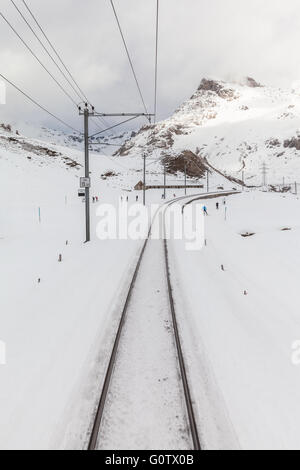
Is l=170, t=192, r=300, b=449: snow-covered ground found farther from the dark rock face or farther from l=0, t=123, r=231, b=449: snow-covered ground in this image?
the dark rock face

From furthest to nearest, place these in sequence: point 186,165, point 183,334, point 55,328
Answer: point 186,165 < point 55,328 < point 183,334

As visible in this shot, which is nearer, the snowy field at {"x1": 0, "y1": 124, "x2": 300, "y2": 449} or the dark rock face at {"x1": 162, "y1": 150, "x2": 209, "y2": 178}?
the snowy field at {"x1": 0, "y1": 124, "x2": 300, "y2": 449}

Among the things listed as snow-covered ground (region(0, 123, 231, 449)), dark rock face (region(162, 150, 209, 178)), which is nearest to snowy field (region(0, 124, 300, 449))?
snow-covered ground (region(0, 123, 231, 449))

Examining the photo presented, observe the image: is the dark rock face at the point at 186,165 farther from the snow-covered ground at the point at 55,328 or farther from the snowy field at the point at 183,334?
the snowy field at the point at 183,334

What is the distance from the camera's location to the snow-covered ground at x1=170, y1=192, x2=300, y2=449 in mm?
4238

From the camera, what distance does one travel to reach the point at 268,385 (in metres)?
5.14

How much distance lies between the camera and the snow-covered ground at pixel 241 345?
4.24 metres

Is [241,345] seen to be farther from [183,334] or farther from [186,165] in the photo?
[186,165]

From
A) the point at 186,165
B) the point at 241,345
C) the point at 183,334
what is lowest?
the point at 241,345

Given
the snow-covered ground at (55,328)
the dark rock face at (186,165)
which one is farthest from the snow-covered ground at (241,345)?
the dark rock face at (186,165)

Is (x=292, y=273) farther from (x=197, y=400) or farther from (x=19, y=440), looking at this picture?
(x=19, y=440)

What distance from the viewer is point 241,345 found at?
6.44 m

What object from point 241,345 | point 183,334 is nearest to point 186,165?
point 183,334

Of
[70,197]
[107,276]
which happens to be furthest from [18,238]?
[70,197]
